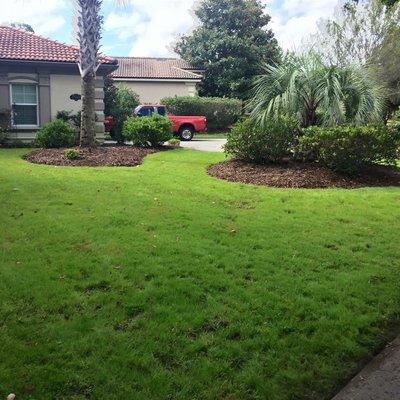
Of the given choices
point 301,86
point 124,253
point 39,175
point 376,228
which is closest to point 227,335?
point 124,253

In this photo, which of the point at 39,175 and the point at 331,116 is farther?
the point at 331,116

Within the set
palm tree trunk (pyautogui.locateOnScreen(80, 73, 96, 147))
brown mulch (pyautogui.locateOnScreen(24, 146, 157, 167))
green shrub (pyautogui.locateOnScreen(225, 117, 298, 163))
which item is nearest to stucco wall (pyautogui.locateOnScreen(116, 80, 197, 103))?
palm tree trunk (pyautogui.locateOnScreen(80, 73, 96, 147))

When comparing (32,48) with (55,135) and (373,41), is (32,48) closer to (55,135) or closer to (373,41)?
(55,135)

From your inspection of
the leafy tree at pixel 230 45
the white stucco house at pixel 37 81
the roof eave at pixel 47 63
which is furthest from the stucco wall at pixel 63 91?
the leafy tree at pixel 230 45

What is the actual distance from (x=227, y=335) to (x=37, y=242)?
2858mm

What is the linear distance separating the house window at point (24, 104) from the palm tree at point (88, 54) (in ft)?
14.7

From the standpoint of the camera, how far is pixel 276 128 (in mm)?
11906

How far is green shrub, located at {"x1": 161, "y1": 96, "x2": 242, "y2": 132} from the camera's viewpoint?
31922mm

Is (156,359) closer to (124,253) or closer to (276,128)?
(124,253)

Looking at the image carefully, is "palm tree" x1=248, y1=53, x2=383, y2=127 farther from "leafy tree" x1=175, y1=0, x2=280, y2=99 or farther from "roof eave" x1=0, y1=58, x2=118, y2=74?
"leafy tree" x1=175, y1=0, x2=280, y2=99

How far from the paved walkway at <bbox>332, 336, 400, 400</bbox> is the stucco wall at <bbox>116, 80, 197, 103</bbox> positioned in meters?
34.3

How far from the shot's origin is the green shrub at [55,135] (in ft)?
53.2

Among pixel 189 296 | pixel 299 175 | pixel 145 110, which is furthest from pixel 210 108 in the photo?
pixel 189 296

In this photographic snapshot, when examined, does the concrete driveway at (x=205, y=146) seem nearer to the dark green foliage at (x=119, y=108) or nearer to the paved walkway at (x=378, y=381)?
the dark green foliage at (x=119, y=108)
